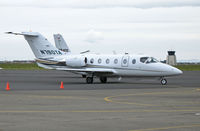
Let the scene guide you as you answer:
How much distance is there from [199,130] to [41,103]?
30.1 feet

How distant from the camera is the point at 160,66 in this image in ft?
122

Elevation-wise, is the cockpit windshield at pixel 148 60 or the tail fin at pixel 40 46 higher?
the tail fin at pixel 40 46

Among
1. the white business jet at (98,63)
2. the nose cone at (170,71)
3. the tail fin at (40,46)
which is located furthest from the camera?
the tail fin at (40,46)

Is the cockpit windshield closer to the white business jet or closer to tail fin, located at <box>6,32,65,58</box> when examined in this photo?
the white business jet

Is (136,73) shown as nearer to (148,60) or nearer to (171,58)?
(148,60)

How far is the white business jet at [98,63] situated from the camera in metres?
37.5

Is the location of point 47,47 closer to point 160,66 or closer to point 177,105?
point 160,66

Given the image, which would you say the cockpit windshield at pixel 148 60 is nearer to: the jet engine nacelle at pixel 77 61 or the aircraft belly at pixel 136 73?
the aircraft belly at pixel 136 73

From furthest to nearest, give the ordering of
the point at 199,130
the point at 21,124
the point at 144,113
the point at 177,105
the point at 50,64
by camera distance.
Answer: the point at 50,64, the point at 177,105, the point at 144,113, the point at 21,124, the point at 199,130

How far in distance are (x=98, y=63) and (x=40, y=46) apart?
6.37 m

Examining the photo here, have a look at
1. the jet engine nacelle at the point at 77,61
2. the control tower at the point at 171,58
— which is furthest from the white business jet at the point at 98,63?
the control tower at the point at 171,58

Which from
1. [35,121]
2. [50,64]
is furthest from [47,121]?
[50,64]

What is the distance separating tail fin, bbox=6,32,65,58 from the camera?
43.7 meters

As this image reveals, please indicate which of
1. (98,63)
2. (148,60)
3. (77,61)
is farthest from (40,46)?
(148,60)
